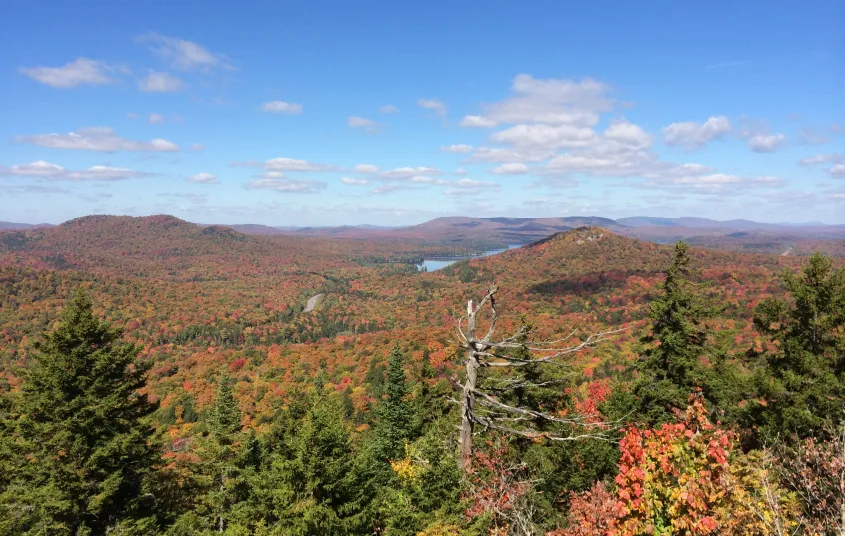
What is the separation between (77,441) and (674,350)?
71.9ft

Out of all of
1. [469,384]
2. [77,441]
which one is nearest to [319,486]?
[77,441]

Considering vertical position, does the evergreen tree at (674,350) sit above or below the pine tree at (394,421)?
above

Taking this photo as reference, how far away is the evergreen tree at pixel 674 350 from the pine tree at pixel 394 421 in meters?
14.2

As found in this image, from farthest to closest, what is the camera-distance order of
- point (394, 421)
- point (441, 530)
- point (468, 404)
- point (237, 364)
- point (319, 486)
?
point (237, 364) < point (394, 421) < point (319, 486) < point (441, 530) < point (468, 404)

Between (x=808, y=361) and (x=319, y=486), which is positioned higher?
(x=808, y=361)

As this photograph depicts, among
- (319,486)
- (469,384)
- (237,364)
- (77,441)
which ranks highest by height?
(469,384)

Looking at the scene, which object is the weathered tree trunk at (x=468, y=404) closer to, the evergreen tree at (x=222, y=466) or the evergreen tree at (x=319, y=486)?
the evergreen tree at (x=319, y=486)

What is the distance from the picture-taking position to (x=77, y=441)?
13.8 metres

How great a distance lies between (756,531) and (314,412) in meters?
11.7

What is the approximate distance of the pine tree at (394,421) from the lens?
25.2 meters

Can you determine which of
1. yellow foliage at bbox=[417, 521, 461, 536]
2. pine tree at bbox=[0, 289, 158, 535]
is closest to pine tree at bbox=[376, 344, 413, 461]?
pine tree at bbox=[0, 289, 158, 535]

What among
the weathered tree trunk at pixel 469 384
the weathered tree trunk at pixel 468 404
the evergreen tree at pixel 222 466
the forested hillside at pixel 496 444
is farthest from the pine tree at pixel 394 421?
the weathered tree trunk at pixel 469 384

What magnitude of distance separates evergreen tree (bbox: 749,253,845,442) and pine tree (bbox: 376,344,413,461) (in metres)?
17.9

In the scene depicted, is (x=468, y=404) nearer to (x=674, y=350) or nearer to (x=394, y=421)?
(x=674, y=350)
